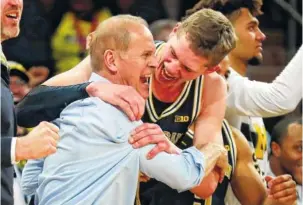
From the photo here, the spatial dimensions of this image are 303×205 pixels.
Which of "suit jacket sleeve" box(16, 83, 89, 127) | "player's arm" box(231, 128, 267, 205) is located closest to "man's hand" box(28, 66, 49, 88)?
"player's arm" box(231, 128, 267, 205)

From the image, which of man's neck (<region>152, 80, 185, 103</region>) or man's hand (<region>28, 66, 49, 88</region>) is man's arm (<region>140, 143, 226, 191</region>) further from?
man's hand (<region>28, 66, 49, 88</region>)

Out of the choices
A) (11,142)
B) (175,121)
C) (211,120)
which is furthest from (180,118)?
(11,142)

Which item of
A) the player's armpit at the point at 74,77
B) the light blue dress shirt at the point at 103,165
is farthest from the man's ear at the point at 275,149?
the light blue dress shirt at the point at 103,165

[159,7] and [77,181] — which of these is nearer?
[77,181]

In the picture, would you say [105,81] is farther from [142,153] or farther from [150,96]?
[150,96]

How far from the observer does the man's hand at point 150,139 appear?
103 inches

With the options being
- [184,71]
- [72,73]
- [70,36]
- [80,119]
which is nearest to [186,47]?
[184,71]

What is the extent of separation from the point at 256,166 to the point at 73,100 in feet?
3.80

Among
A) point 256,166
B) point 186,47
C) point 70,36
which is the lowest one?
point 70,36

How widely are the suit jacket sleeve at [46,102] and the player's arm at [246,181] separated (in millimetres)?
940

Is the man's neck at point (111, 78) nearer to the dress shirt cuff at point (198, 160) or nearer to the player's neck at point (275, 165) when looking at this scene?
Result: the dress shirt cuff at point (198, 160)

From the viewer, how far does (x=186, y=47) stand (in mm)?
3180

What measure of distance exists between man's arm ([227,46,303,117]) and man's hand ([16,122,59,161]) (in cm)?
149

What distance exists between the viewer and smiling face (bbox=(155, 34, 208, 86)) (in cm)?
318
